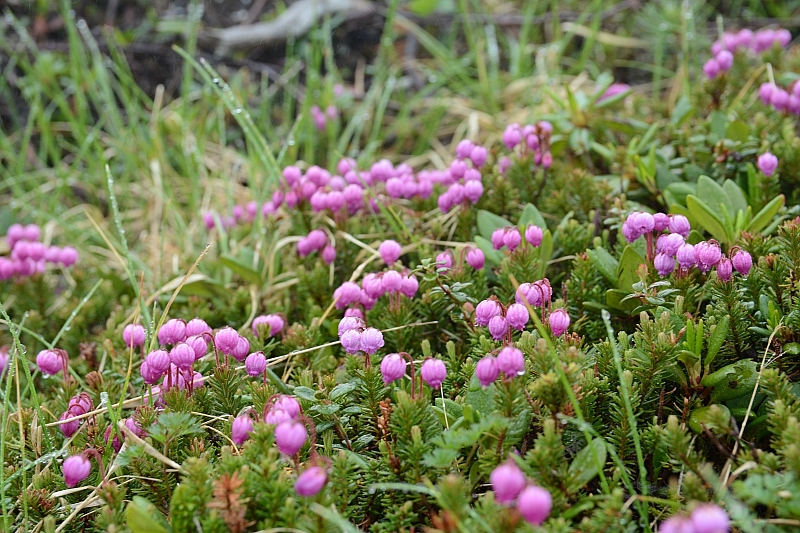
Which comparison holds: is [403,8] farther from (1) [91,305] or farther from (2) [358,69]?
(1) [91,305]

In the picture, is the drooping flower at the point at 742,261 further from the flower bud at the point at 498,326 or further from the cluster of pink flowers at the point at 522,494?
the cluster of pink flowers at the point at 522,494


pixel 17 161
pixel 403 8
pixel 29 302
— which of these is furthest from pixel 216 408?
pixel 403 8

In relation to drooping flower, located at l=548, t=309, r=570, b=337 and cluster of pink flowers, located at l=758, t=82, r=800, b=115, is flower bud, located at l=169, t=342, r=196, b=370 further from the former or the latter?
cluster of pink flowers, located at l=758, t=82, r=800, b=115

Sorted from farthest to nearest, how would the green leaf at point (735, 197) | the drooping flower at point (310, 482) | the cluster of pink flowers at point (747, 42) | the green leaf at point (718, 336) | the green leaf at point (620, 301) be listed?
the cluster of pink flowers at point (747, 42), the green leaf at point (735, 197), the green leaf at point (620, 301), the green leaf at point (718, 336), the drooping flower at point (310, 482)

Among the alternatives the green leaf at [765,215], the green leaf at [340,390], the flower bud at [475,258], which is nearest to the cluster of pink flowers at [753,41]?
the green leaf at [765,215]

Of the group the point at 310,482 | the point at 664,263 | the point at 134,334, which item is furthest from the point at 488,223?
the point at 310,482

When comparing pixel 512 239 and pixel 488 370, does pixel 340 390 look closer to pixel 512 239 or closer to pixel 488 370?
pixel 488 370

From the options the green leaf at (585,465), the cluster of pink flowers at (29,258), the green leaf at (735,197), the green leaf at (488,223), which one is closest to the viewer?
the green leaf at (585,465)
